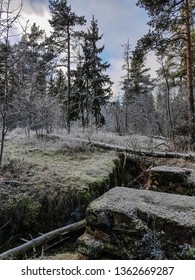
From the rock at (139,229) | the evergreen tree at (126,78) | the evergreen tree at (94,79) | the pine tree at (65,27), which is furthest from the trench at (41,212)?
the evergreen tree at (126,78)

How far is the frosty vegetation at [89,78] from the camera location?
17.9 feet

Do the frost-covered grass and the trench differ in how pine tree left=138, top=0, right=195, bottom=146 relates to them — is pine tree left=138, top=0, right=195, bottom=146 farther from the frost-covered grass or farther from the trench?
the trench

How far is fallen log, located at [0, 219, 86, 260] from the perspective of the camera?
133 inches

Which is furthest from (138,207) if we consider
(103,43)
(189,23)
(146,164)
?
(103,43)

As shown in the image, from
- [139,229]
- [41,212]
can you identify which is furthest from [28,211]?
[139,229]

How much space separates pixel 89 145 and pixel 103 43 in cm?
1453

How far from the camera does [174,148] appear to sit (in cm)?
991

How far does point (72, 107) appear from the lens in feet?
Answer: 64.6

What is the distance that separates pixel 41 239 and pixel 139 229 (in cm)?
175

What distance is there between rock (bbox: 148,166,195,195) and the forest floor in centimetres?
119

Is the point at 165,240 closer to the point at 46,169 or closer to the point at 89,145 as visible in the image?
the point at 46,169

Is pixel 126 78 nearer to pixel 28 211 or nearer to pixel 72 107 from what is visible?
pixel 72 107

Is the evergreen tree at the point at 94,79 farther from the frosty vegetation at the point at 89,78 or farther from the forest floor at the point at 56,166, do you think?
the forest floor at the point at 56,166

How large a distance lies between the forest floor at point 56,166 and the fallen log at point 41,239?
0.78 feet
